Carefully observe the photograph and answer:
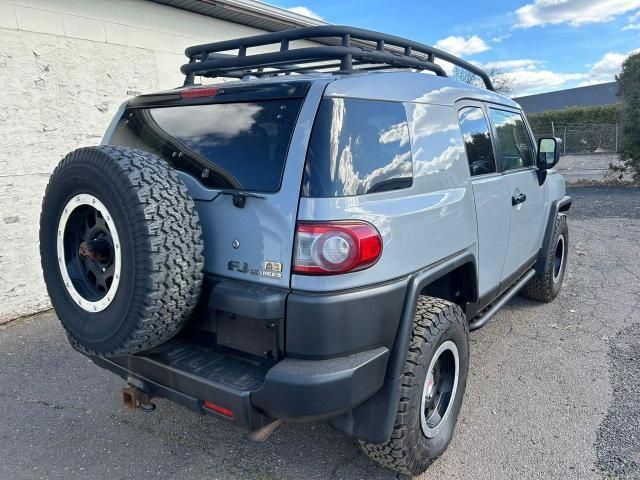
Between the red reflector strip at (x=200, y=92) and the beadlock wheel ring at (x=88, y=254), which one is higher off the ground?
the red reflector strip at (x=200, y=92)

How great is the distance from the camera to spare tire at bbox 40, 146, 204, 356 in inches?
77.1

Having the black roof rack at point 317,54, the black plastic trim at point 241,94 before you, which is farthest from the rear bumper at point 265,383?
the black roof rack at point 317,54

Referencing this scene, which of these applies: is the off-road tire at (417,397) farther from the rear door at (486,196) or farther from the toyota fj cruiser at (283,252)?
the rear door at (486,196)

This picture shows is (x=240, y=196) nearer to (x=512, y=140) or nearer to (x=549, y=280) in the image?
(x=512, y=140)

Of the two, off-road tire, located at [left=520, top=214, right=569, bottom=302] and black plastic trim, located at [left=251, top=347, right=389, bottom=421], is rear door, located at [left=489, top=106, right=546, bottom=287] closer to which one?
off-road tire, located at [left=520, top=214, right=569, bottom=302]

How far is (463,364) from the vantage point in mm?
2783

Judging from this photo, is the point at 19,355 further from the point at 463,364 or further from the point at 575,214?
the point at 575,214

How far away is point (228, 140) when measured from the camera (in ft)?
7.69

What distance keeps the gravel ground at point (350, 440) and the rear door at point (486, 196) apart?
79 centimetres

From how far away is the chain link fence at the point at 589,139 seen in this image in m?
23.1

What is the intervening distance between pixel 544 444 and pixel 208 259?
2.17 meters

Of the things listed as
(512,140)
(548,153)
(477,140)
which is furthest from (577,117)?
(477,140)

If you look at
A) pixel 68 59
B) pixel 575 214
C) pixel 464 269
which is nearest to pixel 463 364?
pixel 464 269

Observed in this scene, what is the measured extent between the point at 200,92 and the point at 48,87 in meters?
3.17
